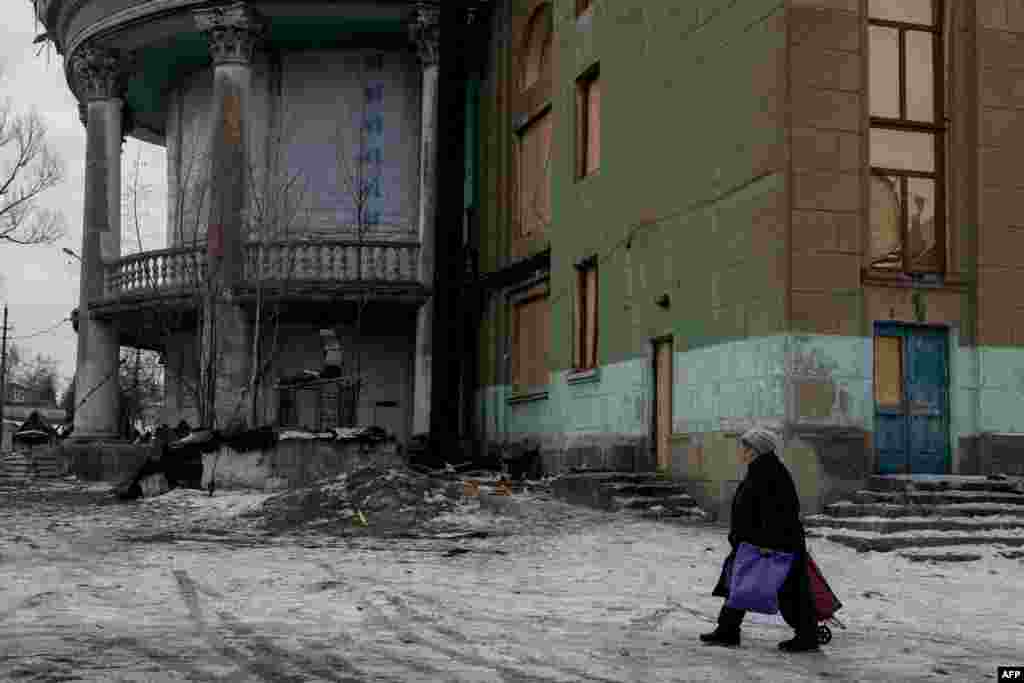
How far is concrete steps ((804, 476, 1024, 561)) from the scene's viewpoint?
49.6 ft

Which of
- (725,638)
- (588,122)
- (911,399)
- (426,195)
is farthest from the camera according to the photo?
(426,195)

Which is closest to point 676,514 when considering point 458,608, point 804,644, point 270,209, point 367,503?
point 367,503

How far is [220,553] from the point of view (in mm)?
14875

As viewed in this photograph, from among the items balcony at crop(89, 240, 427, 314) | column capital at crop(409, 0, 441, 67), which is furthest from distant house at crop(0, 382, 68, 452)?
column capital at crop(409, 0, 441, 67)

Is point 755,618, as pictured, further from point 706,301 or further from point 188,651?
point 706,301

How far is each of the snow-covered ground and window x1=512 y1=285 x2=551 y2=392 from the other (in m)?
8.41

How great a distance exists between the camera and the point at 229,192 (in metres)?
29.0

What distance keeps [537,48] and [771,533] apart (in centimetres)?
1990

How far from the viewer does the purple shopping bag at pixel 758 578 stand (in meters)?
9.04

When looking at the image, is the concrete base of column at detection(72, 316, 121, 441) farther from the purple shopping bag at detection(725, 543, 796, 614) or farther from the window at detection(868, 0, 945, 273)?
the purple shopping bag at detection(725, 543, 796, 614)

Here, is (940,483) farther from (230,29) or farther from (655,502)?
(230,29)

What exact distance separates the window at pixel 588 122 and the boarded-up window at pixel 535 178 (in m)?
1.76

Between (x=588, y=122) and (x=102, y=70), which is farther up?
(x=102, y=70)

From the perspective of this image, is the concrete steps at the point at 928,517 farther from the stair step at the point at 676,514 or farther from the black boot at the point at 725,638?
the black boot at the point at 725,638
